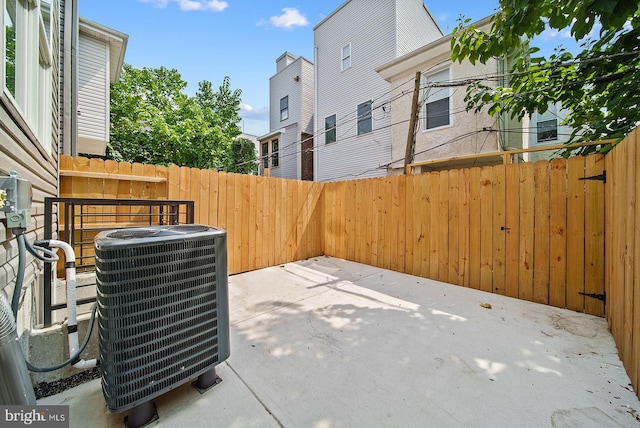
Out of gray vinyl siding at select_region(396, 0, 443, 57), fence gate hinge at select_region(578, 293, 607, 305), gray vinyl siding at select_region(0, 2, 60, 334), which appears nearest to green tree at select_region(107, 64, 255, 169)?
gray vinyl siding at select_region(396, 0, 443, 57)

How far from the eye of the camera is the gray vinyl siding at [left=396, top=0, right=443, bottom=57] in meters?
8.16

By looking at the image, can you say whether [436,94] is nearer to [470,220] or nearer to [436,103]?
[436,103]

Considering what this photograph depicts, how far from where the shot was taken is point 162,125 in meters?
10.8

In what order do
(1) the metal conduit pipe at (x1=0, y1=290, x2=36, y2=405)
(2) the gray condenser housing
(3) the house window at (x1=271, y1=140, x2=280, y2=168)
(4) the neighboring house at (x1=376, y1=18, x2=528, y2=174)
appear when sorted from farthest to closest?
(3) the house window at (x1=271, y1=140, x2=280, y2=168) → (4) the neighboring house at (x1=376, y1=18, x2=528, y2=174) → (2) the gray condenser housing → (1) the metal conduit pipe at (x1=0, y1=290, x2=36, y2=405)

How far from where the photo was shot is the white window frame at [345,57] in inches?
370

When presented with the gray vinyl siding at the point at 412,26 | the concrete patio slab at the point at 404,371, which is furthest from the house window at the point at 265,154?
the concrete patio slab at the point at 404,371

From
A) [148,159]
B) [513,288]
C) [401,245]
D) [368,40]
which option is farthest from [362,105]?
[148,159]

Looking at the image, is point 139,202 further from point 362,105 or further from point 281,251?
point 362,105

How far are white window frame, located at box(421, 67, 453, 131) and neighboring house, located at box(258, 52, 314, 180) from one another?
207 inches

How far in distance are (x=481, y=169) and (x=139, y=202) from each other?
162 inches

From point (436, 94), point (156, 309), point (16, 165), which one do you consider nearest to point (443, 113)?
point (436, 94)

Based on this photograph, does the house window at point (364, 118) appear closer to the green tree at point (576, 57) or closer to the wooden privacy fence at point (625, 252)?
the green tree at point (576, 57)

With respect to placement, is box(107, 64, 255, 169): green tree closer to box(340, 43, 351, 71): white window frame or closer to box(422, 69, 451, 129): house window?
box(340, 43, 351, 71): white window frame

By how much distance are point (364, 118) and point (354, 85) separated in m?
1.38
